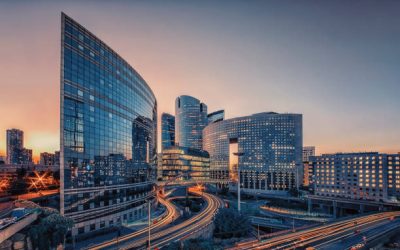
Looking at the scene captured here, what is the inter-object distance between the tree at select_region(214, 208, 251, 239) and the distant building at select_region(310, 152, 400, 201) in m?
90.0

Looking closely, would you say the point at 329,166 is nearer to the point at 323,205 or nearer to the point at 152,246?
the point at 323,205

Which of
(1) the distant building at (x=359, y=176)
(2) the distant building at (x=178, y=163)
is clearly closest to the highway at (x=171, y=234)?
(2) the distant building at (x=178, y=163)

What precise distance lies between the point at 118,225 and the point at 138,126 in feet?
115

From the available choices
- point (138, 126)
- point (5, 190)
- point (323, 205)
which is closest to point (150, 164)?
point (138, 126)

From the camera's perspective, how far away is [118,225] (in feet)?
199

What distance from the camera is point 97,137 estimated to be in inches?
2371

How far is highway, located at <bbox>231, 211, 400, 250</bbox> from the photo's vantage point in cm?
4439

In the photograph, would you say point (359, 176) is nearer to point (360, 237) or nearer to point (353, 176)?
point (353, 176)

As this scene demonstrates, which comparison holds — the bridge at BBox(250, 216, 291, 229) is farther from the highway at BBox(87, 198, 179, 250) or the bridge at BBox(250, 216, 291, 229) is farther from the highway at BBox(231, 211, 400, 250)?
the highway at BBox(87, 198, 179, 250)

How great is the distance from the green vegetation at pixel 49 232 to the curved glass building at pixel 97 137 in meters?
18.9

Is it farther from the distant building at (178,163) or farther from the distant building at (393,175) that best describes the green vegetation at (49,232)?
the distant building at (393,175)

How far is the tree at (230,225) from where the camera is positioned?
176 ft

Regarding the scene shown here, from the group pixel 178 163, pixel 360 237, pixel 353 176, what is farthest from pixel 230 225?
pixel 353 176

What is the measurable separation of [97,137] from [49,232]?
3108 centimetres
